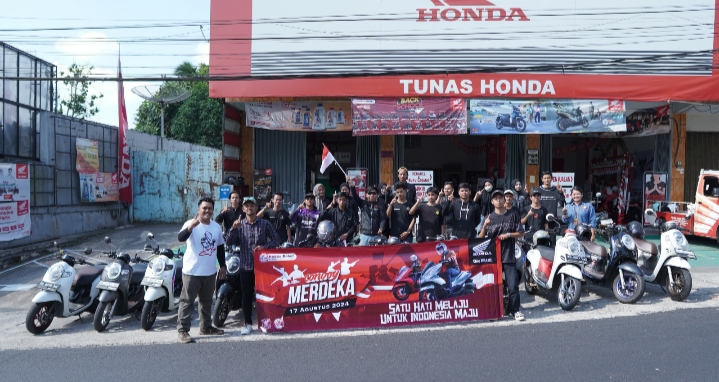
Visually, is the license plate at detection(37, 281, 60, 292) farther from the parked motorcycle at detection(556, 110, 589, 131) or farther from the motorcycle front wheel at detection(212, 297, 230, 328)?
the parked motorcycle at detection(556, 110, 589, 131)

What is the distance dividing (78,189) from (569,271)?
14157mm

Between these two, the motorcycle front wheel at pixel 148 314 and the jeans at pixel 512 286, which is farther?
the jeans at pixel 512 286

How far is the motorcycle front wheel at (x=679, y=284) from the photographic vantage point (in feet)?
25.3

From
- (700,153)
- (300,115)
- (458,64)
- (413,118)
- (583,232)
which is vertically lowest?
(583,232)

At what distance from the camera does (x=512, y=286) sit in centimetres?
705

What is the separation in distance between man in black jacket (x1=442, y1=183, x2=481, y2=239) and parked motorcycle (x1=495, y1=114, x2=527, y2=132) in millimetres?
6708

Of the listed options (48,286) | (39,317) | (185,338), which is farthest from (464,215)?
(39,317)

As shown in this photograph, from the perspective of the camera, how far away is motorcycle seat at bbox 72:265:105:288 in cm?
734

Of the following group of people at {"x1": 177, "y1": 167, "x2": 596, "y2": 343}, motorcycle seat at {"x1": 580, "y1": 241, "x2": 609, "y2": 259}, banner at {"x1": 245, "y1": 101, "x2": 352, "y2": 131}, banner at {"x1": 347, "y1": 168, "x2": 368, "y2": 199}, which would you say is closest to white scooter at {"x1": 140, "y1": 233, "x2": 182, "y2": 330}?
group of people at {"x1": 177, "y1": 167, "x2": 596, "y2": 343}

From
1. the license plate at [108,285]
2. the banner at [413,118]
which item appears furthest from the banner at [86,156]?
the license plate at [108,285]

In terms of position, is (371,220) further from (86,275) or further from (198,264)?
(86,275)

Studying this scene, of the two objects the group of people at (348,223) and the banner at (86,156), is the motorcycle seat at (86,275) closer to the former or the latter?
the group of people at (348,223)

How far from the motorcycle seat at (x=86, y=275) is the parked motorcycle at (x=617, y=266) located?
7.24m

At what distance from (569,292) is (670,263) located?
1759 mm
